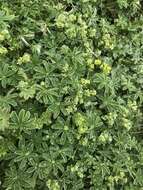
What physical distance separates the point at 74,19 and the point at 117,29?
16.5 inches

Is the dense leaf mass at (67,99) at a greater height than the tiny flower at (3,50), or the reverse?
the tiny flower at (3,50)

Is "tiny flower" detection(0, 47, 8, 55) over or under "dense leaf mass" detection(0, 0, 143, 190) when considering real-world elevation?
over

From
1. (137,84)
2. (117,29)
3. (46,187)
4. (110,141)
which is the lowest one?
(46,187)

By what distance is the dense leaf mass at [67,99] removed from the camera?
3047 mm

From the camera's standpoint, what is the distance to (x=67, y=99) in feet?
10.3

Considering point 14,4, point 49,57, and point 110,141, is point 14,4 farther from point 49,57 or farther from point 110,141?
point 110,141

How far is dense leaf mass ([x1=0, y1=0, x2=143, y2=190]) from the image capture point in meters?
3.05

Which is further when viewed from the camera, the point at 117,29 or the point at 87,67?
the point at 117,29

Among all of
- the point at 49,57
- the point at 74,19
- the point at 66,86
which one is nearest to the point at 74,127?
the point at 66,86

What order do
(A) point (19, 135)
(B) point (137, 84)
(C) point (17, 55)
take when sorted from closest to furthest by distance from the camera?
(A) point (19, 135) < (C) point (17, 55) < (B) point (137, 84)

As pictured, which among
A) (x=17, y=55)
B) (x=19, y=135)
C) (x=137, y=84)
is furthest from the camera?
(x=137, y=84)

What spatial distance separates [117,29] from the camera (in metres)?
3.66

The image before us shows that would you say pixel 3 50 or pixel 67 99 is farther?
pixel 67 99

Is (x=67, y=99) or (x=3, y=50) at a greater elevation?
(x=3, y=50)
